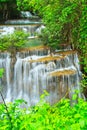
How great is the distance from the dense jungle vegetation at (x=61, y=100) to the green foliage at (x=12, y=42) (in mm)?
926

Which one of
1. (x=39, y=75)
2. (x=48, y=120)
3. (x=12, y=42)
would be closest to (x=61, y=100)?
(x=48, y=120)

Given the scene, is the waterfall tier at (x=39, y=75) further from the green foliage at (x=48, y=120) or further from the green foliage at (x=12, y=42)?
the green foliage at (x=48, y=120)

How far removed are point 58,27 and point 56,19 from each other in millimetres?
357

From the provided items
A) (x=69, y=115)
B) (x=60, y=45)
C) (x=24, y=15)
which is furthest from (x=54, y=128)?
(x=24, y=15)

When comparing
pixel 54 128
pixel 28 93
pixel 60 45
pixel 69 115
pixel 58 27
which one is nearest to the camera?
pixel 54 128

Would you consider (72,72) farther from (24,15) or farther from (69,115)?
(24,15)

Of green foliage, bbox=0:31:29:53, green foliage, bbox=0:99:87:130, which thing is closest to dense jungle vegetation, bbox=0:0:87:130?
green foliage, bbox=0:99:87:130

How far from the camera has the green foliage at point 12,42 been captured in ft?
36.1

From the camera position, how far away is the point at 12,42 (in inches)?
447

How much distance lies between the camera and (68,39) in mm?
11516

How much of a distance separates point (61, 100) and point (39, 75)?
Answer: 5.46 m

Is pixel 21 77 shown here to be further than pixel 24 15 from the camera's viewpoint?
No

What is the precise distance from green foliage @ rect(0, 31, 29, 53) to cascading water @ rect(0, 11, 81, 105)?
404 millimetres

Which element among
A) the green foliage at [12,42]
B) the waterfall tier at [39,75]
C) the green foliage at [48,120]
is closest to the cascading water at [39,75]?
the waterfall tier at [39,75]
